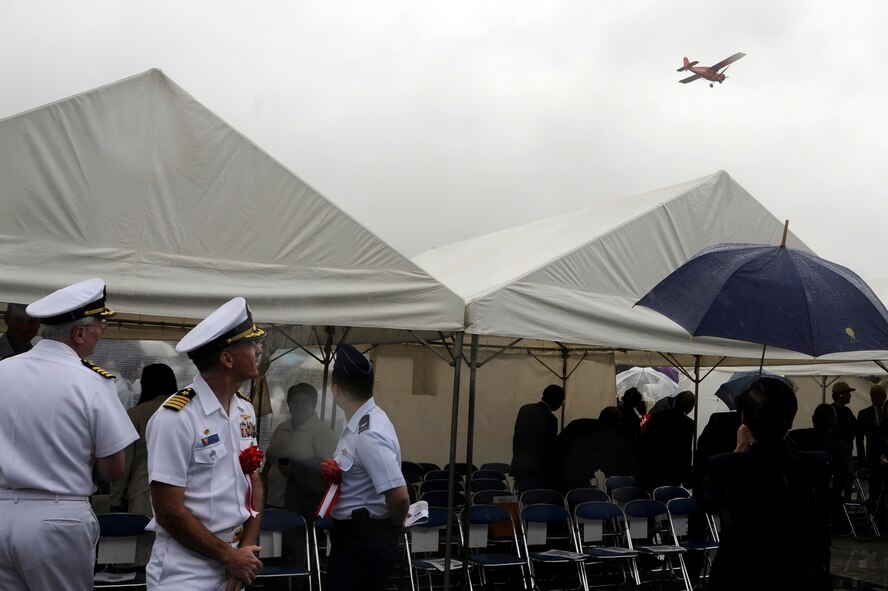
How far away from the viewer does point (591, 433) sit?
9508mm

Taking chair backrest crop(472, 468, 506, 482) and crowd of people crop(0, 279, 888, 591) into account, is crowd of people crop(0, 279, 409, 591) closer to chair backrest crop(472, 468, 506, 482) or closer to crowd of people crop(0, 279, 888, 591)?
crowd of people crop(0, 279, 888, 591)

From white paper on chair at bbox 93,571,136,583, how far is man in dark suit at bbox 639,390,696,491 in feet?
18.4

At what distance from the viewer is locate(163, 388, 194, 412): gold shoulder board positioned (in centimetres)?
278

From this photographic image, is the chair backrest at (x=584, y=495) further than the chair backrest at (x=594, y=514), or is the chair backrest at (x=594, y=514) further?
the chair backrest at (x=584, y=495)

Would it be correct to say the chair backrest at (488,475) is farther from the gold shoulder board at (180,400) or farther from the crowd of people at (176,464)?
the gold shoulder board at (180,400)

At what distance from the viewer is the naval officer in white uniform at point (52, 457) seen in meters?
3.04

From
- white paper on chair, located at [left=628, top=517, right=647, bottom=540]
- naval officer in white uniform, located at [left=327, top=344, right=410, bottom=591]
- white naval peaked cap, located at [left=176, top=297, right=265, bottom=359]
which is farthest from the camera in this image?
white paper on chair, located at [left=628, top=517, right=647, bottom=540]

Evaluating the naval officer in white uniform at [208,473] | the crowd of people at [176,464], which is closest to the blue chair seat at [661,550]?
the crowd of people at [176,464]

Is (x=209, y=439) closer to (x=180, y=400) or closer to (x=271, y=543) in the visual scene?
(x=180, y=400)

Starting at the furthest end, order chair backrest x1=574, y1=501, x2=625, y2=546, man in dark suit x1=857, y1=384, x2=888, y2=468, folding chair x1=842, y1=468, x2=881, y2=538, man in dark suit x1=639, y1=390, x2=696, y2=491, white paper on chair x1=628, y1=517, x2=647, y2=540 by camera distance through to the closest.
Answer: folding chair x1=842, y1=468, x2=881, y2=538, man in dark suit x1=857, y1=384, x2=888, y2=468, man in dark suit x1=639, y1=390, x2=696, y2=491, white paper on chair x1=628, y1=517, x2=647, y2=540, chair backrest x1=574, y1=501, x2=625, y2=546

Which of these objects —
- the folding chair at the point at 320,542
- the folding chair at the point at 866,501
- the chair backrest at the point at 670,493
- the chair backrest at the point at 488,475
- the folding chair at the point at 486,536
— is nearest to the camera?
the folding chair at the point at 320,542

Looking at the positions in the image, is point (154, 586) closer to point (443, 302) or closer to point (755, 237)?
point (443, 302)

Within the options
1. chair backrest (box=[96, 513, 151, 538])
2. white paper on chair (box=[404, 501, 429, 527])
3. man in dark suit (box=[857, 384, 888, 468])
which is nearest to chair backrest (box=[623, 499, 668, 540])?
chair backrest (box=[96, 513, 151, 538])

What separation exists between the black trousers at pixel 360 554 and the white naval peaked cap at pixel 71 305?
1.35 metres
